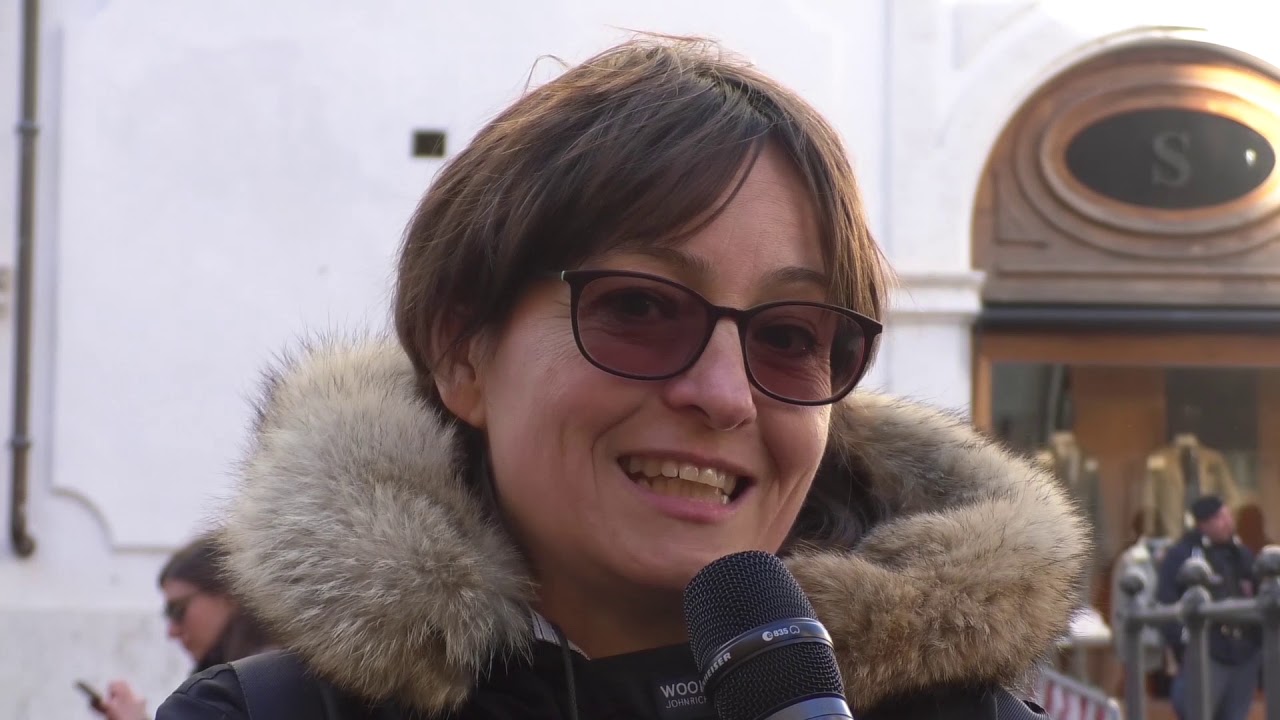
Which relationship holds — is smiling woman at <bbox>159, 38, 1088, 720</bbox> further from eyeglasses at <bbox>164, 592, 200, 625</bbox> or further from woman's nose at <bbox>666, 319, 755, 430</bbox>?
eyeglasses at <bbox>164, 592, 200, 625</bbox>

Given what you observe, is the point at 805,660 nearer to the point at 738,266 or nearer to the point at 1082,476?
the point at 738,266

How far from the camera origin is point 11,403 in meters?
7.07

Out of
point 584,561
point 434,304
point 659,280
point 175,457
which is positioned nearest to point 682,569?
point 584,561

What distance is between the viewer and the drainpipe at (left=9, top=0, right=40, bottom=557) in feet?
23.1

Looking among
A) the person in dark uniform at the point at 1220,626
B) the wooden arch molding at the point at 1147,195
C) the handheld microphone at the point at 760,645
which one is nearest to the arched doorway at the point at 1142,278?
the wooden arch molding at the point at 1147,195

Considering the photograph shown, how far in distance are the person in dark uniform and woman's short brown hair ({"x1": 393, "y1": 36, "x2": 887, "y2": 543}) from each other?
277 cm

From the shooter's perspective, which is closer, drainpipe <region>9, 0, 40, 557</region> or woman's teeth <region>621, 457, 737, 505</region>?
woman's teeth <region>621, 457, 737, 505</region>

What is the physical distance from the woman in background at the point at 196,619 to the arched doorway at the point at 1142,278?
4.20 m

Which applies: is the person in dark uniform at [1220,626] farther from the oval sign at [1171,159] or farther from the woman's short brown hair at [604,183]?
the woman's short brown hair at [604,183]

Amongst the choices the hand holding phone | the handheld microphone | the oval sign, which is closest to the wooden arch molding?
the oval sign

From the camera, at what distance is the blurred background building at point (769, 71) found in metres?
7.12

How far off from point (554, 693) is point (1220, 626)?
3.54 m

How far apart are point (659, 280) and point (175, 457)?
612 centimetres

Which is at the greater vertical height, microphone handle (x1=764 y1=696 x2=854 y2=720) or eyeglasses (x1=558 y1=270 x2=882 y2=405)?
eyeglasses (x1=558 y1=270 x2=882 y2=405)
